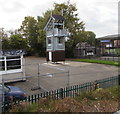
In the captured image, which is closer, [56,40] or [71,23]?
[56,40]

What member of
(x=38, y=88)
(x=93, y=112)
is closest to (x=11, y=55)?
(x=38, y=88)

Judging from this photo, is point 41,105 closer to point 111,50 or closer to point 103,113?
point 103,113

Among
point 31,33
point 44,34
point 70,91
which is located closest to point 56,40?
point 44,34

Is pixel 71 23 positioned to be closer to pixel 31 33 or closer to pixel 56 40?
pixel 56 40

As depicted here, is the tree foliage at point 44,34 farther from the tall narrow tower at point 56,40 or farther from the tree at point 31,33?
the tall narrow tower at point 56,40

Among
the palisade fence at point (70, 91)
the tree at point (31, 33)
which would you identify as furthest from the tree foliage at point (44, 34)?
the palisade fence at point (70, 91)

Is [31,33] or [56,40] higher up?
[31,33]

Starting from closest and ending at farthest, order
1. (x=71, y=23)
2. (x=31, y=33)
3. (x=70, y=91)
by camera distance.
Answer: (x=70, y=91)
(x=71, y=23)
(x=31, y=33)

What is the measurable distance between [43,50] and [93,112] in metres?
38.6

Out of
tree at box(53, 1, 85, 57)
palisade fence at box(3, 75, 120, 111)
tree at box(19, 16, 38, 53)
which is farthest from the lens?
tree at box(19, 16, 38, 53)

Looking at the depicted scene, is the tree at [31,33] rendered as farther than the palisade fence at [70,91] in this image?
Yes

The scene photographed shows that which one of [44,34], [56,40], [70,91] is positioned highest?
[44,34]

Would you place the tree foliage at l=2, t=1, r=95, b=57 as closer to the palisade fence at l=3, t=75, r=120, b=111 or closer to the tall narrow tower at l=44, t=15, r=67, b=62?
the tall narrow tower at l=44, t=15, r=67, b=62

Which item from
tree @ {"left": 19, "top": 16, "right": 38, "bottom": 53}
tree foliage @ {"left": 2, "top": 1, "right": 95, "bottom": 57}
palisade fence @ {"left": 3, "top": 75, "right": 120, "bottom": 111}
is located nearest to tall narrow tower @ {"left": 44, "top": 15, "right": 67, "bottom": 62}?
tree foliage @ {"left": 2, "top": 1, "right": 95, "bottom": 57}
